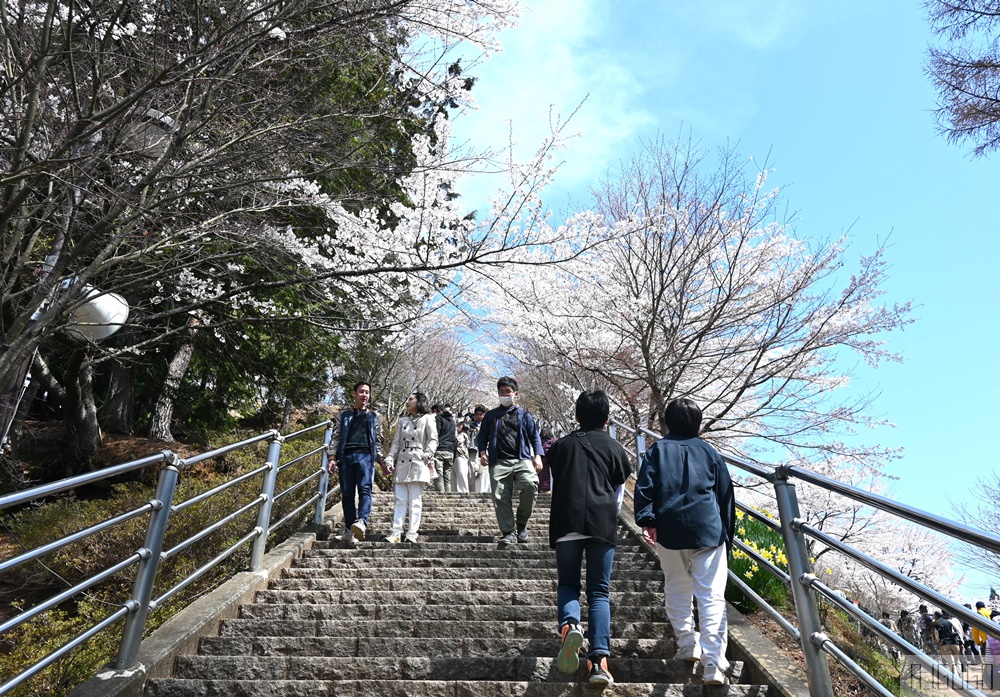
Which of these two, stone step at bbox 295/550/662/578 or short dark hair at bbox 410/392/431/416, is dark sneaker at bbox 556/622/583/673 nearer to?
stone step at bbox 295/550/662/578

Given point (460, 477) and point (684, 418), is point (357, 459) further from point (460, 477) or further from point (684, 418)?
point (460, 477)

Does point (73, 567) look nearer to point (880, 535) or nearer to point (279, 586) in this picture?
point (279, 586)

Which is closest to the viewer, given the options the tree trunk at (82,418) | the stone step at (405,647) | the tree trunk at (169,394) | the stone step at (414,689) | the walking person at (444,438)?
the stone step at (414,689)

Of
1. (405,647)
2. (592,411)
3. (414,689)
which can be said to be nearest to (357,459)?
(405,647)

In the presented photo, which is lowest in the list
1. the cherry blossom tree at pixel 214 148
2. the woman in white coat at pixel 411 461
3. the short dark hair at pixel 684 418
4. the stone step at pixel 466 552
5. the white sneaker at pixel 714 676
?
the white sneaker at pixel 714 676

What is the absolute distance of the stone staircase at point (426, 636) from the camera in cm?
301

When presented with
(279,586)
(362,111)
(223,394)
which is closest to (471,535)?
(279,586)

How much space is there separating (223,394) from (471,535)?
9.12m

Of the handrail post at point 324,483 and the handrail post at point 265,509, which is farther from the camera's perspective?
the handrail post at point 324,483

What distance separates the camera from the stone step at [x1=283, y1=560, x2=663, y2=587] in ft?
16.8

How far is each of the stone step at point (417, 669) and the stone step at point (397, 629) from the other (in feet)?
1.63

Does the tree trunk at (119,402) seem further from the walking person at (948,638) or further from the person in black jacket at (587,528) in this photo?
the walking person at (948,638)

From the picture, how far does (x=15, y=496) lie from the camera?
90.9 inches

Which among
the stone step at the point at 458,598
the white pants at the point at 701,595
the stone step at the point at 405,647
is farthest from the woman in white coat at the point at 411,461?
the white pants at the point at 701,595
